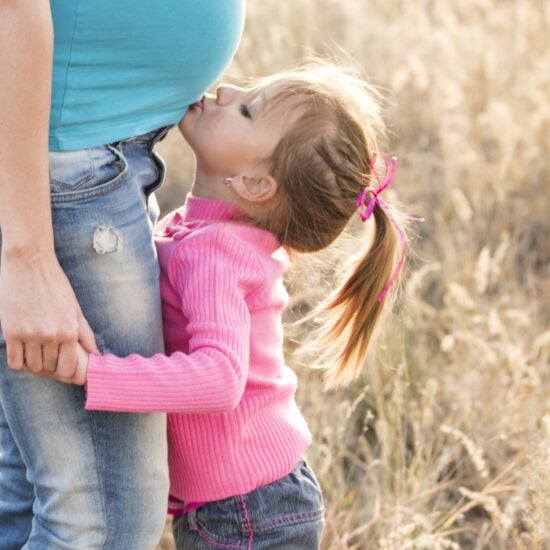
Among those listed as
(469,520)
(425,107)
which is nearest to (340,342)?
(469,520)

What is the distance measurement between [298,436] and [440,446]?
1.10 metres

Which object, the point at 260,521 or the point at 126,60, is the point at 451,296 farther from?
the point at 126,60

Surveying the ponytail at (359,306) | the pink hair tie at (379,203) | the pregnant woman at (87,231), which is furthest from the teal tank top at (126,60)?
the ponytail at (359,306)

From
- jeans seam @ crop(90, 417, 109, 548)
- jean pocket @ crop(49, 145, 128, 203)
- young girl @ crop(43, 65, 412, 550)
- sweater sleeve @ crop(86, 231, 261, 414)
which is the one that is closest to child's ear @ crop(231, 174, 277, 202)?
young girl @ crop(43, 65, 412, 550)

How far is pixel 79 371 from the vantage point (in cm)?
160

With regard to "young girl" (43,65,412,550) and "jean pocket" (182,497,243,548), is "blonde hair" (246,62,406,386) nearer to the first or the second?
"young girl" (43,65,412,550)

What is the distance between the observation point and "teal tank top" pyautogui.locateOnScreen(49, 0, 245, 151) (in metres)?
1.58

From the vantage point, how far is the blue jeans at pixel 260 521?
187 centimetres

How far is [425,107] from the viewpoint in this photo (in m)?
5.41

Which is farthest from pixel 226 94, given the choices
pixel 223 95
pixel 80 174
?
pixel 80 174

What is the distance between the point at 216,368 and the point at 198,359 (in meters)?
0.03

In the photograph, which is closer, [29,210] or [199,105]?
[29,210]

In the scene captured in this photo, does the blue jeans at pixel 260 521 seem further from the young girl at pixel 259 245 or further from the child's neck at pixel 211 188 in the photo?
the child's neck at pixel 211 188

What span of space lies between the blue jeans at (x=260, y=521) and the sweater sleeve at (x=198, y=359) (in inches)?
10.8
